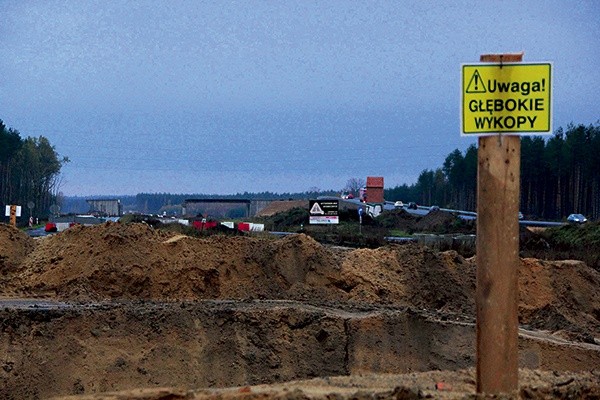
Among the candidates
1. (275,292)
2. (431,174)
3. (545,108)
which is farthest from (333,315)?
(431,174)

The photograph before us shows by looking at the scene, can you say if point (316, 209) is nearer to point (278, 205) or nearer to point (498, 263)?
point (498, 263)

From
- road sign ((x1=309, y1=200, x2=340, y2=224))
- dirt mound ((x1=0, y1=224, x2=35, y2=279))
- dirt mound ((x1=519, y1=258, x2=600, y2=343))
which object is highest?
road sign ((x1=309, y1=200, x2=340, y2=224))

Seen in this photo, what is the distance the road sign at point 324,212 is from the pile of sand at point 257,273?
1172cm

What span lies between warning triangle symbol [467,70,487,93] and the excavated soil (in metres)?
2.60

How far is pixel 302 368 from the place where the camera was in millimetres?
15742

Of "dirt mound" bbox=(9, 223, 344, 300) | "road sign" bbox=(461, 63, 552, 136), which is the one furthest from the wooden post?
"dirt mound" bbox=(9, 223, 344, 300)

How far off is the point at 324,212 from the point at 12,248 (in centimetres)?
1471

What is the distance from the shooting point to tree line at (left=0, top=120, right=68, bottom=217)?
3932 inches

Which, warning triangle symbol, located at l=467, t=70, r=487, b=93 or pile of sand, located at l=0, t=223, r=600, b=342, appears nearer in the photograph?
warning triangle symbol, located at l=467, t=70, r=487, b=93

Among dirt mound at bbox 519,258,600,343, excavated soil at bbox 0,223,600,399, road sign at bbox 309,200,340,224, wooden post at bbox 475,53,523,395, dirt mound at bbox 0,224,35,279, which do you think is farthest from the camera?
road sign at bbox 309,200,340,224

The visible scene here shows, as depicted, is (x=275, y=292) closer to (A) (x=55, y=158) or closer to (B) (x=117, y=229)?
(B) (x=117, y=229)

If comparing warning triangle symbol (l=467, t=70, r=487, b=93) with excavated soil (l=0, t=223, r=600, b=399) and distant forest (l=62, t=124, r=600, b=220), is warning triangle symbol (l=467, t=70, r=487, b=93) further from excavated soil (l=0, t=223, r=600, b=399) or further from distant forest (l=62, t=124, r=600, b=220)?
distant forest (l=62, t=124, r=600, b=220)

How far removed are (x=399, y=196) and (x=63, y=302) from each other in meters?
154

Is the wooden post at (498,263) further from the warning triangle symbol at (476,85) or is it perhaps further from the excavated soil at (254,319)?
the excavated soil at (254,319)
